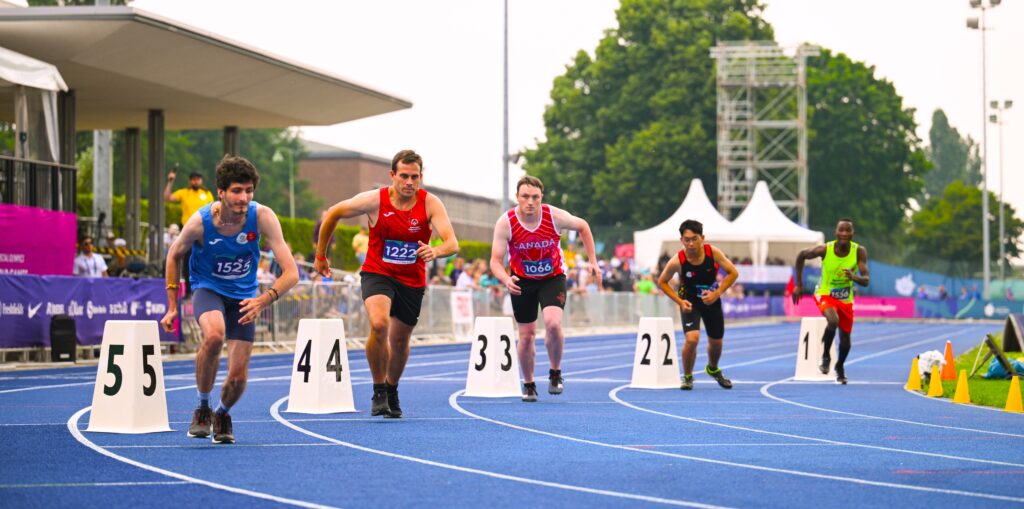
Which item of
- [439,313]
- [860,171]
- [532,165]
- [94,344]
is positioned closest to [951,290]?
[860,171]

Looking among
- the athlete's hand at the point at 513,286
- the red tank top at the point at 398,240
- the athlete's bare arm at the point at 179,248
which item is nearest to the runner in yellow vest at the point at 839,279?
the athlete's hand at the point at 513,286

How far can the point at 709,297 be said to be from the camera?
17141 mm

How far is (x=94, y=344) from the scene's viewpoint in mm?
22391

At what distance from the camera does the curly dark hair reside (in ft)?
32.4

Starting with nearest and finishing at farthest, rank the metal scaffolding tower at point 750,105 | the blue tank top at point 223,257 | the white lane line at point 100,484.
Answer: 1. the white lane line at point 100,484
2. the blue tank top at point 223,257
3. the metal scaffolding tower at point 750,105

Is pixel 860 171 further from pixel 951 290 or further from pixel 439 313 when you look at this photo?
pixel 439 313

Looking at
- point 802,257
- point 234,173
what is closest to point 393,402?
point 234,173

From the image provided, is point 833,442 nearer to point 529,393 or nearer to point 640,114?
point 529,393

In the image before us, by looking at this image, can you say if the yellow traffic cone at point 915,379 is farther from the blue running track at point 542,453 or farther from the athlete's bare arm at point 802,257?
the athlete's bare arm at point 802,257

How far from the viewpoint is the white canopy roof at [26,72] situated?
22672 mm

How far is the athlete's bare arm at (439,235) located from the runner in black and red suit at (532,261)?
2326 mm

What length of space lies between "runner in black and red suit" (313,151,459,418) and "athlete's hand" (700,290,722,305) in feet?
17.9

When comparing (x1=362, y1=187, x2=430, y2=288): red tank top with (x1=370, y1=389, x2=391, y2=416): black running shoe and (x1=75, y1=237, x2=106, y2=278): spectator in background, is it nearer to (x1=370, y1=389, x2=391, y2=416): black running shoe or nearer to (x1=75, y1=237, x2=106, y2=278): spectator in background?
(x1=370, y1=389, x2=391, y2=416): black running shoe

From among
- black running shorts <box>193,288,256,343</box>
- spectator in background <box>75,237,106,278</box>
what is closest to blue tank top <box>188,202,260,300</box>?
black running shorts <box>193,288,256,343</box>
